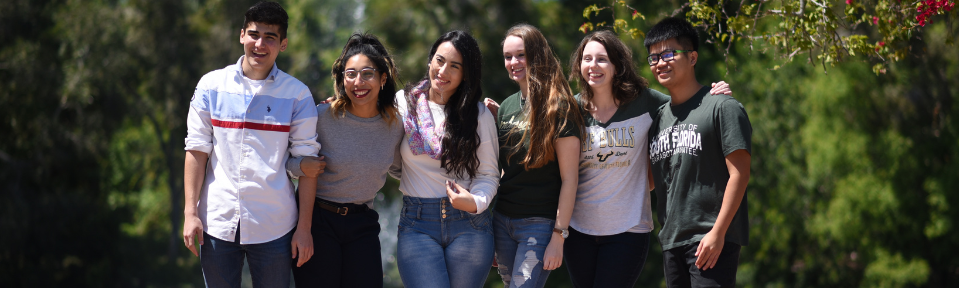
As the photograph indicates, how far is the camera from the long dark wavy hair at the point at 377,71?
→ 11.7ft

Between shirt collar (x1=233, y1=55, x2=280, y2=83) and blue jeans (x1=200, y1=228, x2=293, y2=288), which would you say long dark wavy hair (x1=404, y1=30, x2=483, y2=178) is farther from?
blue jeans (x1=200, y1=228, x2=293, y2=288)

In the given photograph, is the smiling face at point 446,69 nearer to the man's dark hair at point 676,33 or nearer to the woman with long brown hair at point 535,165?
the woman with long brown hair at point 535,165

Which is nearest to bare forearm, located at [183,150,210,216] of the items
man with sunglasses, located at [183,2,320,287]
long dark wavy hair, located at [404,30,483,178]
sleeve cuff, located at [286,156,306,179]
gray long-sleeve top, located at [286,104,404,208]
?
man with sunglasses, located at [183,2,320,287]

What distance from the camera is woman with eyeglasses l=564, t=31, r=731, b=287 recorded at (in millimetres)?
3547

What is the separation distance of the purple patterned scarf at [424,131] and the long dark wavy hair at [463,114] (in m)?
0.03

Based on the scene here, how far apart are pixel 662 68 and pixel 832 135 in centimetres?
1209

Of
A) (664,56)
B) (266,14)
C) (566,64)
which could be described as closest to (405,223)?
(266,14)

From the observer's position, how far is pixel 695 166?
334 cm

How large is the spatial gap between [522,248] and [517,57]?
38.0 inches

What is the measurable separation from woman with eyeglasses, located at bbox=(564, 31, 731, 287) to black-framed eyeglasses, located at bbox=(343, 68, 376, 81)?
1074mm

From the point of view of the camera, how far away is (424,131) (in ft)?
11.8

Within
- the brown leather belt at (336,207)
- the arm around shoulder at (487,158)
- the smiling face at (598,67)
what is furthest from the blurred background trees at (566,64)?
the brown leather belt at (336,207)

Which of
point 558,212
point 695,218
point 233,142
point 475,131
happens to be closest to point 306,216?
point 233,142

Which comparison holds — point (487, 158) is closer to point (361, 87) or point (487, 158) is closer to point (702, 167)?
point (361, 87)
